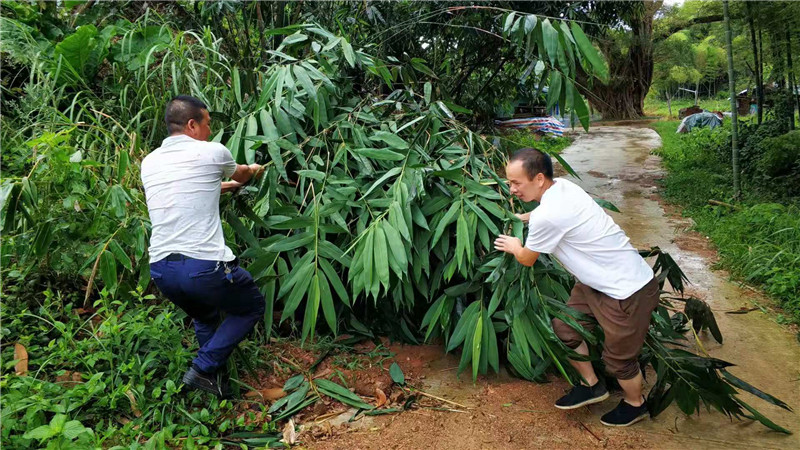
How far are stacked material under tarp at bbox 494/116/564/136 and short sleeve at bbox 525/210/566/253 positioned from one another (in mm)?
12530

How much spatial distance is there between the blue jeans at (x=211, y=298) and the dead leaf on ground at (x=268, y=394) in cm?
28

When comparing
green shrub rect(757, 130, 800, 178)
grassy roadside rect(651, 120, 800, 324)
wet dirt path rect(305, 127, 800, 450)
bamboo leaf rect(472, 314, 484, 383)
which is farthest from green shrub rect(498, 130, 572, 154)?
bamboo leaf rect(472, 314, 484, 383)

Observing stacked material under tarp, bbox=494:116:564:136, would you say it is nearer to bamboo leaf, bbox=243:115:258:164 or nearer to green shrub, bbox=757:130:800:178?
green shrub, bbox=757:130:800:178

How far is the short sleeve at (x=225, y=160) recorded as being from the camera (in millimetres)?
2348

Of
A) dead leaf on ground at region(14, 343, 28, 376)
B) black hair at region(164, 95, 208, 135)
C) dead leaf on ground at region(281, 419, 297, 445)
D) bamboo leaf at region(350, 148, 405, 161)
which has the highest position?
black hair at region(164, 95, 208, 135)

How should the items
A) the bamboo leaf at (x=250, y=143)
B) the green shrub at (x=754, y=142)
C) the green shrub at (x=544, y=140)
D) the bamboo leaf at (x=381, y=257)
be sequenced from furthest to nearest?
the green shrub at (x=544, y=140) < the green shrub at (x=754, y=142) < the bamboo leaf at (x=250, y=143) < the bamboo leaf at (x=381, y=257)

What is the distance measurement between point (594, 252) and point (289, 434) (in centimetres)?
154

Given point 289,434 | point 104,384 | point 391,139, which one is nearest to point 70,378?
point 104,384

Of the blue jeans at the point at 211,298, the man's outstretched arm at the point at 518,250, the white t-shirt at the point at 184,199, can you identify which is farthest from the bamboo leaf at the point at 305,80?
the man's outstretched arm at the point at 518,250

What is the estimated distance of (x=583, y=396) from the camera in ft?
8.17

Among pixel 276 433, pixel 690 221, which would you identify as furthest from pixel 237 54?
pixel 690 221

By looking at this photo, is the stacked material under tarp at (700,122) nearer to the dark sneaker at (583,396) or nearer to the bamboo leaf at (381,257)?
the dark sneaker at (583,396)

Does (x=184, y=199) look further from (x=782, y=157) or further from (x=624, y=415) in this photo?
(x=782, y=157)

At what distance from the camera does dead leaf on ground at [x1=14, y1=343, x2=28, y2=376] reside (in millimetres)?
2426
